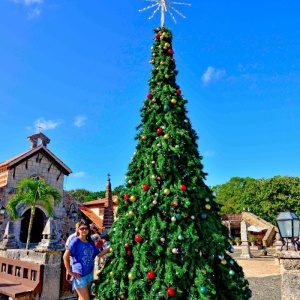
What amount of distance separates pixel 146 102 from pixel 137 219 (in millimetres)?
1884

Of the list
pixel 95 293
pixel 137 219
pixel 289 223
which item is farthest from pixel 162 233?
pixel 289 223

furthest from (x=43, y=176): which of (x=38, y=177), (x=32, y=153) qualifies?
(x=32, y=153)

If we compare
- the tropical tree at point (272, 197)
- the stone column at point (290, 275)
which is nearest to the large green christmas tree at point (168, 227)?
the stone column at point (290, 275)

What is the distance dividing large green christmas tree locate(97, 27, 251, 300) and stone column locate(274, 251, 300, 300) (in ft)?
2.20

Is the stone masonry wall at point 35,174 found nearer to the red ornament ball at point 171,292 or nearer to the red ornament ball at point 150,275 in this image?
the red ornament ball at point 150,275

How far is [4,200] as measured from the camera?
1908 cm

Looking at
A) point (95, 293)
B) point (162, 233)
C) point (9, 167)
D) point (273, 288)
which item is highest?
point (9, 167)

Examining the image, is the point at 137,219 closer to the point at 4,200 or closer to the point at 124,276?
the point at 124,276

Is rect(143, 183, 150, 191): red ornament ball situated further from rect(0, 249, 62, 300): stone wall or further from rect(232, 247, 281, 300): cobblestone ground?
rect(232, 247, 281, 300): cobblestone ground

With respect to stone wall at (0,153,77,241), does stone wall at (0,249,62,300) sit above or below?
below

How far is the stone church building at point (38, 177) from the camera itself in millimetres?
19188

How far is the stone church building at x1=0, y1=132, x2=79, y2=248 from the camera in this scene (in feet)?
63.0

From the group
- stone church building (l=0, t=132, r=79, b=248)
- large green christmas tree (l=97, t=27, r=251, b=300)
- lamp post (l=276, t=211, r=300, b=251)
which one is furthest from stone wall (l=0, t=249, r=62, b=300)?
stone church building (l=0, t=132, r=79, b=248)

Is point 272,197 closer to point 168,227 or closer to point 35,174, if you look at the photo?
point 35,174
